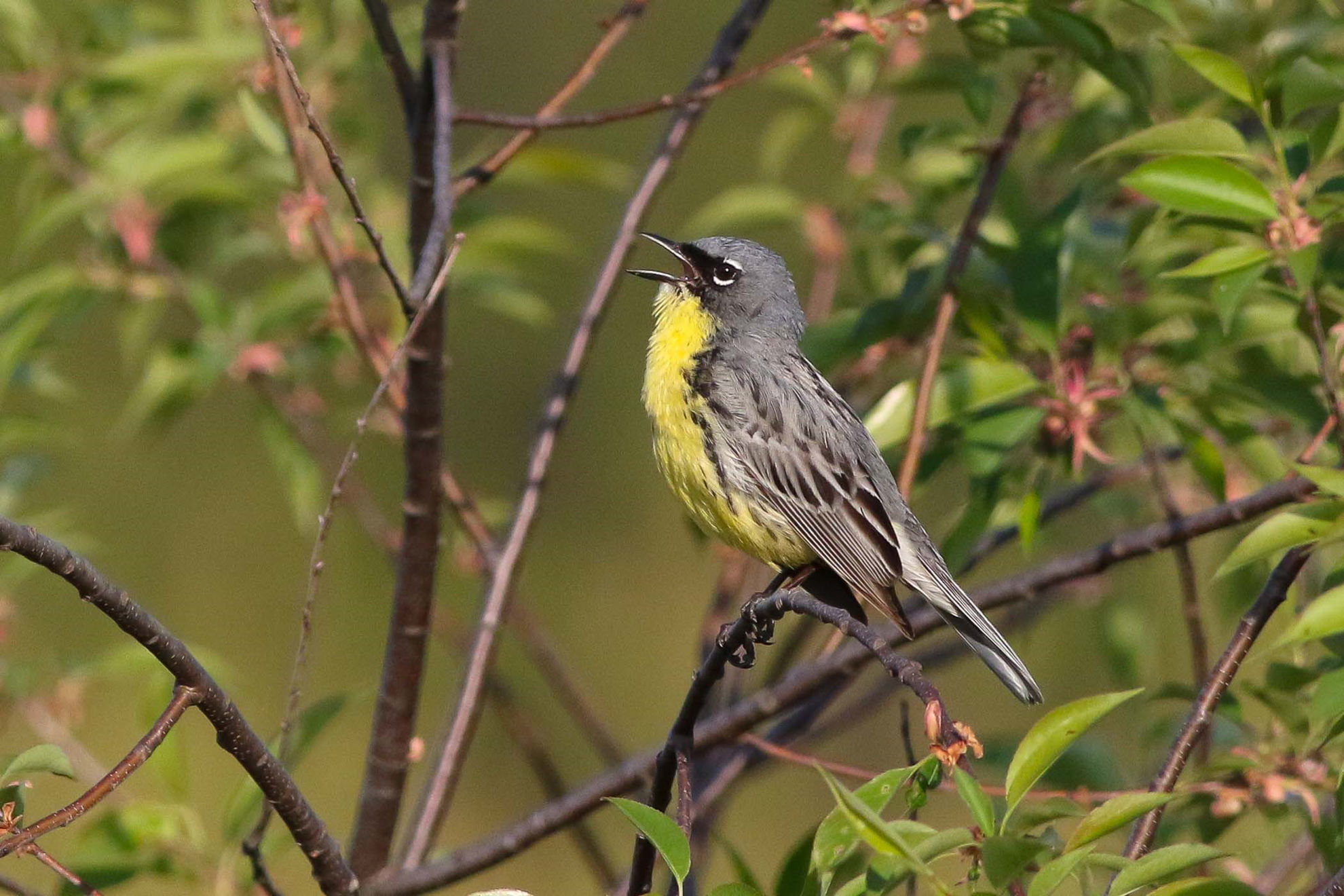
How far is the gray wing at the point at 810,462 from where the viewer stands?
3.80 m

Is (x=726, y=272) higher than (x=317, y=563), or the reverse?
(x=317, y=563)

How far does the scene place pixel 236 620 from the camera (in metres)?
7.65

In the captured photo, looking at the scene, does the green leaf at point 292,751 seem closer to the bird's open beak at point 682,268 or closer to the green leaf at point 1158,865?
the bird's open beak at point 682,268

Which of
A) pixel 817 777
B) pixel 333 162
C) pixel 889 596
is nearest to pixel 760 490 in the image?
pixel 889 596

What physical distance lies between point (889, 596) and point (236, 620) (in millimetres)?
4999

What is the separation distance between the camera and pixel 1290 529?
210 centimetres

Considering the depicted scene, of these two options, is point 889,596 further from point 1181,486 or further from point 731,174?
point 731,174

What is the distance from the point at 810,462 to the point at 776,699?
104 centimetres

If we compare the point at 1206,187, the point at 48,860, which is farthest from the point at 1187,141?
the point at 48,860

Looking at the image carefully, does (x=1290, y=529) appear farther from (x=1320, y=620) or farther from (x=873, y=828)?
(x=873, y=828)

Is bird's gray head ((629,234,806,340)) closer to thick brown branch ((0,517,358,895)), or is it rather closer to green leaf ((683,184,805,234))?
green leaf ((683,184,805,234))

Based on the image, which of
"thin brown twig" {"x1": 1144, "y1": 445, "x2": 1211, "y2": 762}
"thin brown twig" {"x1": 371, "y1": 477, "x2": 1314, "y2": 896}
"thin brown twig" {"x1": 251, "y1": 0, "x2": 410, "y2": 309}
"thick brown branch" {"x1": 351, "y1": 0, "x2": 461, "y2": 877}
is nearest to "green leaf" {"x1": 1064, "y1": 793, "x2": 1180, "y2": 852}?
"thin brown twig" {"x1": 371, "y1": 477, "x2": 1314, "y2": 896}

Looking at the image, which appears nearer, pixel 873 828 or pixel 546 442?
pixel 873 828

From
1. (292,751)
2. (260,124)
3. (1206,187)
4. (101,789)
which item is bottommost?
(292,751)
